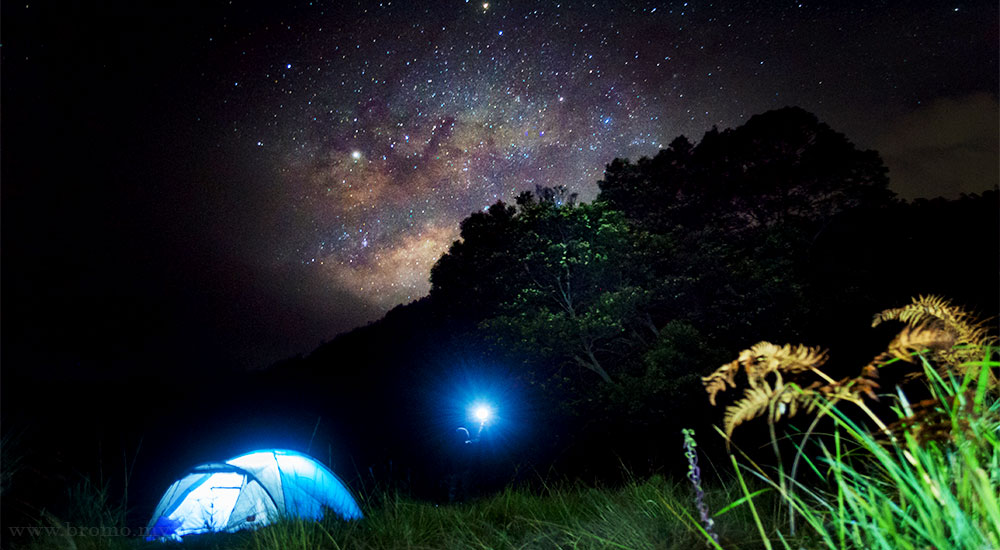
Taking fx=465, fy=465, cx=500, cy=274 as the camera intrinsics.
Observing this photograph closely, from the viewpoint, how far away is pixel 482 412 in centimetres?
875

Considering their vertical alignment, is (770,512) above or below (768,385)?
below

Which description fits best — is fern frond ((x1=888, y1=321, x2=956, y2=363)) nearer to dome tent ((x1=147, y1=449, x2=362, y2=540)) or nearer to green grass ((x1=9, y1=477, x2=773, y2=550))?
green grass ((x1=9, y1=477, x2=773, y2=550))

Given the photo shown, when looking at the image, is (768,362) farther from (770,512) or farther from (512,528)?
(512,528)

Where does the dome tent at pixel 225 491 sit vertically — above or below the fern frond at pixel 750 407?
below

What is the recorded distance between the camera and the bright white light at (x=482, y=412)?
860 cm

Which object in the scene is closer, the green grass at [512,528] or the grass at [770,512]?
the grass at [770,512]

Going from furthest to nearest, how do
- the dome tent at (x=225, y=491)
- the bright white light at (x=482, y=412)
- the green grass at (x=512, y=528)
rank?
the bright white light at (x=482, y=412) → the dome tent at (x=225, y=491) → the green grass at (x=512, y=528)

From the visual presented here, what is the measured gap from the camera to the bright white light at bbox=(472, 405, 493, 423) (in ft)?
28.2

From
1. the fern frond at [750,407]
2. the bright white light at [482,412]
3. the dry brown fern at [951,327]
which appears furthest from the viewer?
the bright white light at [482,412]

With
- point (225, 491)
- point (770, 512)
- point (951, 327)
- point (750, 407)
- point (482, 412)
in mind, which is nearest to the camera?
point (750, 407)

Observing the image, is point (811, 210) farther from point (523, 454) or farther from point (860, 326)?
point (523, 454)

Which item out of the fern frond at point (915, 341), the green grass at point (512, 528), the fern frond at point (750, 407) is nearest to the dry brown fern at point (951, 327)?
the fern frond at point (915, 341)

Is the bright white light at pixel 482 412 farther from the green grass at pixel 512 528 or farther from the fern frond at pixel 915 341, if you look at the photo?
the fern frond at pixel 915 341

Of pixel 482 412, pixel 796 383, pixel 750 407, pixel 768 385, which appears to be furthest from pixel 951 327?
pixel 482 412
